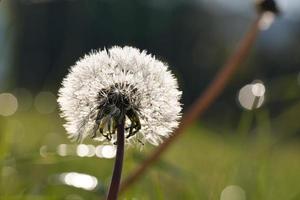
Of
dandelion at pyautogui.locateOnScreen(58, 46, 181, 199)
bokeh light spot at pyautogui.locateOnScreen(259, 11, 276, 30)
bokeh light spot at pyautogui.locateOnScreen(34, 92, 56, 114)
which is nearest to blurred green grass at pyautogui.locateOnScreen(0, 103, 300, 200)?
bokeh light spot at pyautogui.locateOnScreen(259, 11, 276, 30)

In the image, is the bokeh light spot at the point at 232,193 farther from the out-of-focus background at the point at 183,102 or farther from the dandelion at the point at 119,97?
the dandelion at the point at 119,97

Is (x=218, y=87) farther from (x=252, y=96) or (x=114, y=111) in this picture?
(x=114, y=111)

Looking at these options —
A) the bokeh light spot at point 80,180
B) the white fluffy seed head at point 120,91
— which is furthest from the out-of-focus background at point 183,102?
the white fluffy seed head at point 120,91

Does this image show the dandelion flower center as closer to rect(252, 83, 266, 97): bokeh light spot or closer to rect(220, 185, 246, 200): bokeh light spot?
rect(220, 185, 246, 200): bokeh light spot

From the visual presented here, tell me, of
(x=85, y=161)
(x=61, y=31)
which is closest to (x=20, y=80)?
(x=61, y=31)

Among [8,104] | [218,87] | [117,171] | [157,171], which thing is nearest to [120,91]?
[117,171]
